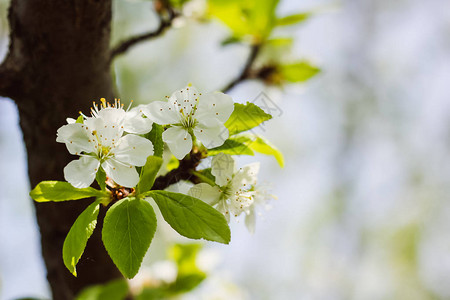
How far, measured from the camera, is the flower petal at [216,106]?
608 millimetres

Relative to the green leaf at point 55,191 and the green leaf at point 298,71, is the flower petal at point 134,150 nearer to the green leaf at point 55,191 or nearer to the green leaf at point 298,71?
the green leaf at point 55,191

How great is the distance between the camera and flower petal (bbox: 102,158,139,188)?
23.2 inches

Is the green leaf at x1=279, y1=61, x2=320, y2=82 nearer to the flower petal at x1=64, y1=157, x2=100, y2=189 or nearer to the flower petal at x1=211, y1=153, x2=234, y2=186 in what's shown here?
the flower petal at x1=211, y1=153, x2=234, y2=186

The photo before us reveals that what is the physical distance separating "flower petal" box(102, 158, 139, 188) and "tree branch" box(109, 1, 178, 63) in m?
0.58

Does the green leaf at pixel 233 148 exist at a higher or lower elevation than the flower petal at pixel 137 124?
lower

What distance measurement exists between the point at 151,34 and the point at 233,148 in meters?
0.72

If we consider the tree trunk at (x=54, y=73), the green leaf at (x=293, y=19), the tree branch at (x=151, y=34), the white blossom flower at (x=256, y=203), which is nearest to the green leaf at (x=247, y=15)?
the green leaf at (x=293, y=19)

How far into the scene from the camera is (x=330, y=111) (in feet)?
17.9

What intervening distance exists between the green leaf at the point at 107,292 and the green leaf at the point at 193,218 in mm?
570

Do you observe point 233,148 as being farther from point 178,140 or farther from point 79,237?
point 79,237

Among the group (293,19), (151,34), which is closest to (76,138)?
(151,34)

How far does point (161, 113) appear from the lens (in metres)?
0.64

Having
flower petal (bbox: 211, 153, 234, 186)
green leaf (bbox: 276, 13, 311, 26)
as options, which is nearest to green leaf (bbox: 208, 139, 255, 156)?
flower petal (bbox: 211, 153, 234, 186)

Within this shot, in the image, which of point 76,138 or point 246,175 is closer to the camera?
point 76,138
